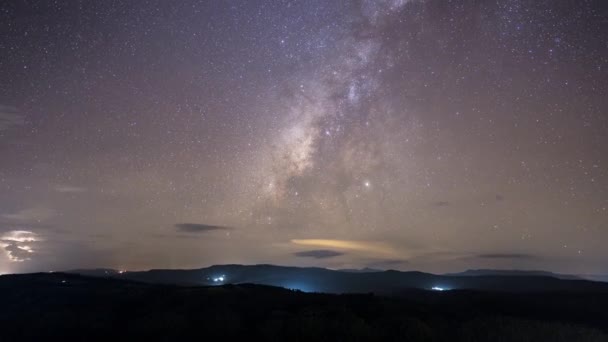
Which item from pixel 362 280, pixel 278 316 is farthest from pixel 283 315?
pixel 362 280

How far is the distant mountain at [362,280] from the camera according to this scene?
62.8m

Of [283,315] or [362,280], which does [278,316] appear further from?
[362,280]

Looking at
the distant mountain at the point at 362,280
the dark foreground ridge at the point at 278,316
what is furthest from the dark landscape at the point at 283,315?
the distant mountain at the point at 362,280

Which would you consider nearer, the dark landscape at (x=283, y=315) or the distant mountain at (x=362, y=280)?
the dark landscape at (x=283, y=315)

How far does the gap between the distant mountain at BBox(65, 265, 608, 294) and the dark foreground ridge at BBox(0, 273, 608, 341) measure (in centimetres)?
2119

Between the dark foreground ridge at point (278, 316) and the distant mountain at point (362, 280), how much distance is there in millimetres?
21193

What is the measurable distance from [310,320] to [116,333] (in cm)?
1002

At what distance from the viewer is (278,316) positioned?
Answer: 2542 centimetres

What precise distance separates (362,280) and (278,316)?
5633cm

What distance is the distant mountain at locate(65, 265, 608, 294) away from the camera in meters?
62.8

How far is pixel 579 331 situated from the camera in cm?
2272

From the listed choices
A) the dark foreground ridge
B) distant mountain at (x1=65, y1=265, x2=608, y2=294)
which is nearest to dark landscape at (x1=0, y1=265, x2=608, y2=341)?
the dark foreground ridge

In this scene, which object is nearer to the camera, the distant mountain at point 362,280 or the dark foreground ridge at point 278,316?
the dark foreground ridge at point 278,316

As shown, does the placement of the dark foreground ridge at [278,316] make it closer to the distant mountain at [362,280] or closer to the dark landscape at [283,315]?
the dark landscape at [283,315]
